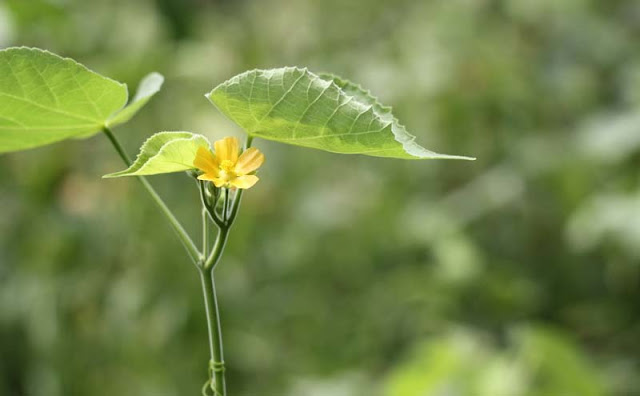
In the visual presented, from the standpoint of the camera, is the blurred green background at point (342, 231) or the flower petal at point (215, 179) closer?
the flower petal at point (215, 179)

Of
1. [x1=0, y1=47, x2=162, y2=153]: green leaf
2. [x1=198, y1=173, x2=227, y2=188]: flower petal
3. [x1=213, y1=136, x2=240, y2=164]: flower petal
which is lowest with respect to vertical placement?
[x1=198, y1=173, x2=227, y2=188]: flower petal

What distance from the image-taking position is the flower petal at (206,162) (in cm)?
29

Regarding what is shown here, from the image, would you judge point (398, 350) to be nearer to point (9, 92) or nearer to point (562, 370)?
point (562, 370)

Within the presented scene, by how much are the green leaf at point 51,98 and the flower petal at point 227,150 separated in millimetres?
62

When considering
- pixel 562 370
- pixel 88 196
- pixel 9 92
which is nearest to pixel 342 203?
pixel 88 196

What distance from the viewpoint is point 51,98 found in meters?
0.33

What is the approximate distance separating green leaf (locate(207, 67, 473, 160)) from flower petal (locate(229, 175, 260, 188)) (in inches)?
1.1

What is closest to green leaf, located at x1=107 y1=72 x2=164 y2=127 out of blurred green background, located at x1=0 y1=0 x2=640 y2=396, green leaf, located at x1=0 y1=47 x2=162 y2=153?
green leaf, located at x1=0 y1=47 x2=162 y2=153

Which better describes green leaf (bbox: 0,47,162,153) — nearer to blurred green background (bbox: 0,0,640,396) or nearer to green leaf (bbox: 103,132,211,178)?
green leaf (bbox: 103,132,211,178)

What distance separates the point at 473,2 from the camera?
1.70m

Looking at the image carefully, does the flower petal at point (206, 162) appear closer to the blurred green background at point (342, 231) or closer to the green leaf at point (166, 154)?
the green leaf at point (166, 154)

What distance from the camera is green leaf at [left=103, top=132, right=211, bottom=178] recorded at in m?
0.28

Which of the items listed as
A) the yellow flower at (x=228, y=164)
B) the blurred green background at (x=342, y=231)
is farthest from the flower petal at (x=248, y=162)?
the blurred green background at (x=342, y=231)

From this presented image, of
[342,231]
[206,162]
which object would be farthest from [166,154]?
[342,231]
